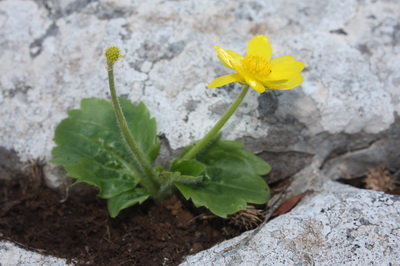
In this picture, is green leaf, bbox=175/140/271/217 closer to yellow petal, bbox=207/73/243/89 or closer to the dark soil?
the dark soil

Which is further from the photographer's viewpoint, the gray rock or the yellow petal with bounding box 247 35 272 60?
the yellow petal with bounding box 247 35 272 60

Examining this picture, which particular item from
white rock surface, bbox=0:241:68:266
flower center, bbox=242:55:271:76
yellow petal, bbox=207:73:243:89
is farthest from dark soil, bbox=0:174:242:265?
flower center, bbox=242:55:271:76

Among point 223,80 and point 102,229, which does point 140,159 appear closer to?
point 102,229

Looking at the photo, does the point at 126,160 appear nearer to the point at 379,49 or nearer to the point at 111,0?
the point at 111,0

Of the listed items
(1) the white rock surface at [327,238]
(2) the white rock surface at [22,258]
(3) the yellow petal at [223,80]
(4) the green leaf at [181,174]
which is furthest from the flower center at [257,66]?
(2) the white rock surface at [22,258]

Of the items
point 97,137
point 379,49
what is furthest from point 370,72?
point 97,137

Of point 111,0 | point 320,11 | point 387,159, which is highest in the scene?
point 111,0

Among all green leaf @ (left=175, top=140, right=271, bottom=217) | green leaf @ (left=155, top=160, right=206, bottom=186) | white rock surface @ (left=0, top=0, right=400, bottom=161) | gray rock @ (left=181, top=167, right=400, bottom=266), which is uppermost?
white rock surface @ (left=0, top=0, right=400, bottom=161)

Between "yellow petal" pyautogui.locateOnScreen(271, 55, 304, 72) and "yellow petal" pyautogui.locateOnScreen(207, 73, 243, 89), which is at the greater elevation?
"yellow petal" pyautogui.locateOnScreen(207, 73, 243, 89)
